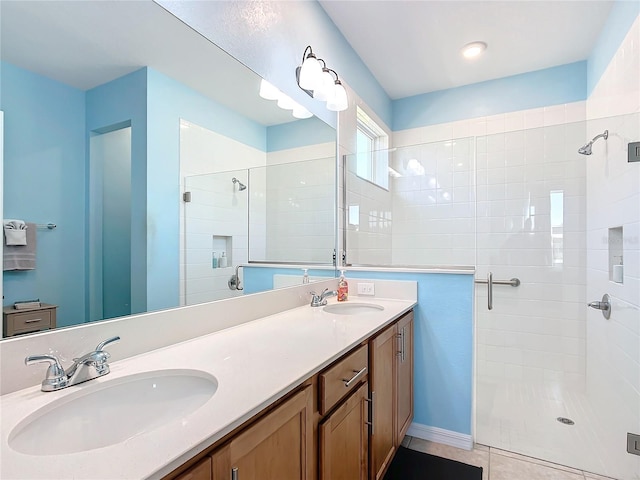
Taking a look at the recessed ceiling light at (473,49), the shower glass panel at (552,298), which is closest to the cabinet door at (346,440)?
the shower glass panel at (552,298)

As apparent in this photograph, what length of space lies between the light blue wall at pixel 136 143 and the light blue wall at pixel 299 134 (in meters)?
0.74

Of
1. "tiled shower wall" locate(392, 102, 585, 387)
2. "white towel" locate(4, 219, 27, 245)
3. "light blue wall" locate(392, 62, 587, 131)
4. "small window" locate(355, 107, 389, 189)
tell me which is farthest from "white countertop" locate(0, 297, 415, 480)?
"light blue wall" locate(392, 62, 587, 131)

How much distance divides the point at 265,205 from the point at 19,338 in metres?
1.17

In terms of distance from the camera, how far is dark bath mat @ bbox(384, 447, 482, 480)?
5.65 ft

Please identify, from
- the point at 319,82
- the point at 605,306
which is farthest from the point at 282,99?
the point at 605,306

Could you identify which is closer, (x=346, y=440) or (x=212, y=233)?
(x=346, y=440)

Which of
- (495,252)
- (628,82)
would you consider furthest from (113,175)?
(495,252)

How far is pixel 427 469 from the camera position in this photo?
1783mm

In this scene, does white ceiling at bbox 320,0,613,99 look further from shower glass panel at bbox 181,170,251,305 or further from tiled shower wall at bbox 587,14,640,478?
shower glass panel at bbox 181,170,251,305

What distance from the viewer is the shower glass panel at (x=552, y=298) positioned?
196cm

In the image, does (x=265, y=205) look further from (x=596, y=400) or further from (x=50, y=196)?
(x=596, y=400)

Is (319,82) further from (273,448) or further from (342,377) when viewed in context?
(273,448)

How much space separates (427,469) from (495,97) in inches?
117

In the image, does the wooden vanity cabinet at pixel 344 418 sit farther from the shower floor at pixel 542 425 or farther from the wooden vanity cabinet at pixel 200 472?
the shower floor at pixel 542 425
